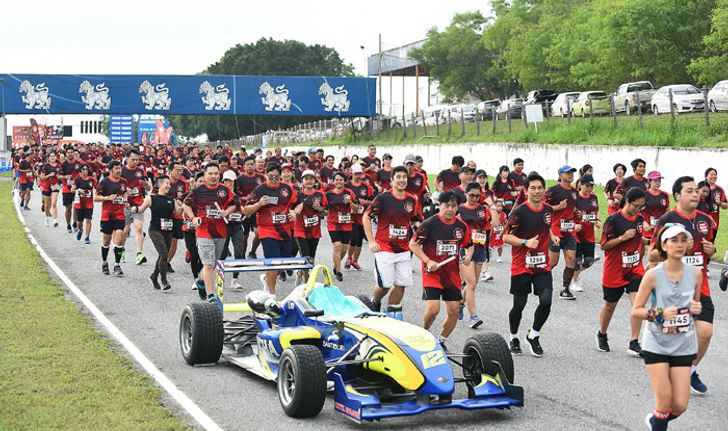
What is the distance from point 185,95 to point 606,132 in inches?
1325

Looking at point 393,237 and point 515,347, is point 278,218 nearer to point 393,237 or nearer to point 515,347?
point 393,237

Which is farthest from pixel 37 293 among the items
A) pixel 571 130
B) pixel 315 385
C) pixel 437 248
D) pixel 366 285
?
pixel 571 130

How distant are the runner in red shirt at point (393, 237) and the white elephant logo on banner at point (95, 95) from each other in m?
51.6

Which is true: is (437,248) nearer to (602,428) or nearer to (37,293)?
(602,428)

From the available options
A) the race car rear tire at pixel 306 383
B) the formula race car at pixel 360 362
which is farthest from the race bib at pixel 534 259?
the race car rear tire at pixel 306 383

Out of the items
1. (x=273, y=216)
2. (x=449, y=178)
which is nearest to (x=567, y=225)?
(x=449, y=178)

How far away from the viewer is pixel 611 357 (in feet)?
39.2

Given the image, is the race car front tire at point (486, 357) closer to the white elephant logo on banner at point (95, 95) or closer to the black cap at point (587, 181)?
the black cap at point (587, 181)

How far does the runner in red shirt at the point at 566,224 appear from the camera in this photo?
16438 millimetres

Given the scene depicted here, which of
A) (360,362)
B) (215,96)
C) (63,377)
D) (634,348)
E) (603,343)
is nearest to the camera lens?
(360,362)

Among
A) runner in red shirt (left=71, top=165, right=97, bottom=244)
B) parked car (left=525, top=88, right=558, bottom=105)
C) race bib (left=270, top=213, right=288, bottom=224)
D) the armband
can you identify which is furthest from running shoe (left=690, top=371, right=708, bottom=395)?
parked car (left=525, top=88, right=558, bottom=105)

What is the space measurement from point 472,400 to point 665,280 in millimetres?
1930

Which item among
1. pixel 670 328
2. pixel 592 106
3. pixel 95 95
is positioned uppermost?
pixel 95 95

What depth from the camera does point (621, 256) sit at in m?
12.2
